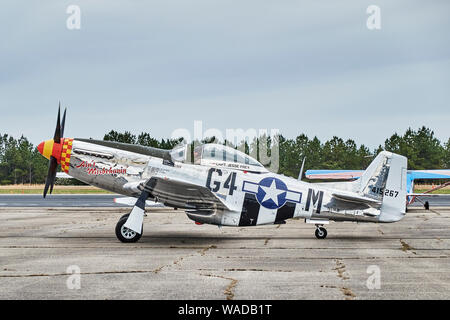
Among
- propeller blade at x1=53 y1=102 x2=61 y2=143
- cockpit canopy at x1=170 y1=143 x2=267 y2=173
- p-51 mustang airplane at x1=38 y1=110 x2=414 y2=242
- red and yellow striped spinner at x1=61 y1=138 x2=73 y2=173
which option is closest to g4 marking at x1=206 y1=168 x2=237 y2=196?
p-51 mustang airplane at x1=38 y1=110 x2=414 y2=242

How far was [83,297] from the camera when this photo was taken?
612 centimetres

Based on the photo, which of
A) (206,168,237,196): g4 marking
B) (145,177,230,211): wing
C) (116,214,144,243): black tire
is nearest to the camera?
(145,177,230,211): wing

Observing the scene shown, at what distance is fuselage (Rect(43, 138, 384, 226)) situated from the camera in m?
12.4

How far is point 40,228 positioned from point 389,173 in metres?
12.0

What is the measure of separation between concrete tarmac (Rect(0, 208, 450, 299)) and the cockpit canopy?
6.82 ft

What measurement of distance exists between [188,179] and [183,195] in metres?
0.45

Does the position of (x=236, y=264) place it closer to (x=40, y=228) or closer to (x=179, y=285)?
(x=179, y=285)

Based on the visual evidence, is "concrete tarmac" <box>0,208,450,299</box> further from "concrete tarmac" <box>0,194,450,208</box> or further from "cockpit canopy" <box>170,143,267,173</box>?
"concrete tarmac" <box>0,194,450,208</box>

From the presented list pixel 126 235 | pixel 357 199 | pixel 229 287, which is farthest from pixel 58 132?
pixel 357 199

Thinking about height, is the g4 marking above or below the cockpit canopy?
below

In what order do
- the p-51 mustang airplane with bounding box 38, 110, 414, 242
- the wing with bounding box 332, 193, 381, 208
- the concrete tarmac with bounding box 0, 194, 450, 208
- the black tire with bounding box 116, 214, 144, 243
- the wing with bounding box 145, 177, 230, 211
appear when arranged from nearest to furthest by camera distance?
the wing with bounding box 145, 177, 230, 211 < the black tire with bounding box 116, 214, 144, 243 < the p-51 mustang airplane with bounding box 38, 110, 414, 242 < the wing with bounding box 332, 193, 381, 208 < the concrete tarmac with bounding box 0, 194, 450, 208

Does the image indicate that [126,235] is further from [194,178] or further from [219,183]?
[219,183]
